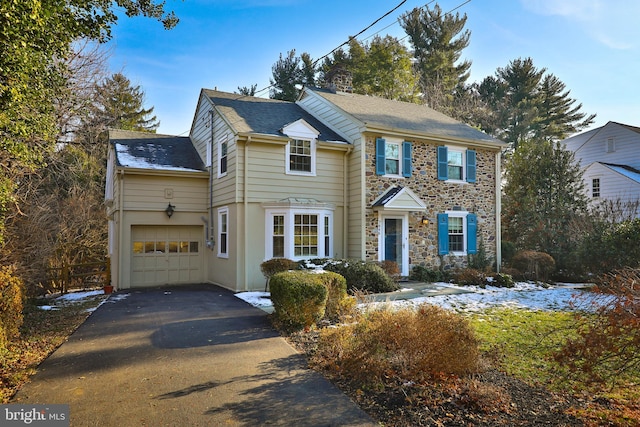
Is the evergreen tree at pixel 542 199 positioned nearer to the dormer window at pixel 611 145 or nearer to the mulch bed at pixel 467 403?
the dormer window at pixel 611 145

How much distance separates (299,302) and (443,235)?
8.98m

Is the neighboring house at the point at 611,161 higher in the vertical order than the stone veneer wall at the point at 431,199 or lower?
higher

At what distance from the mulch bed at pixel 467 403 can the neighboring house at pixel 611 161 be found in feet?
68.8

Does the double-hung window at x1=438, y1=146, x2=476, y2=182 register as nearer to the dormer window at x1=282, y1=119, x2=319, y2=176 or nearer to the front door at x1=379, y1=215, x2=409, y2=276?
the front door at x1=379, y1=215, x2=409, y2=276

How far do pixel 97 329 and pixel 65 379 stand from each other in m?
2.79

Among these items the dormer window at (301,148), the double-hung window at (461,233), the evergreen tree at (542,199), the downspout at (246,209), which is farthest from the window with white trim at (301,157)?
the evergreen tree at (542,199)

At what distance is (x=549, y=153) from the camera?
730 inches

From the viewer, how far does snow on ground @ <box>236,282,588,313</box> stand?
376 inches

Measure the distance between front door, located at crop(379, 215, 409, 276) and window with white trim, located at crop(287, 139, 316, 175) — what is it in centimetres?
325

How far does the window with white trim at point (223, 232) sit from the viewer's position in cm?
1268

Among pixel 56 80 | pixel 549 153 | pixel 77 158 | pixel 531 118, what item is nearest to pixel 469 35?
pixel 531 118

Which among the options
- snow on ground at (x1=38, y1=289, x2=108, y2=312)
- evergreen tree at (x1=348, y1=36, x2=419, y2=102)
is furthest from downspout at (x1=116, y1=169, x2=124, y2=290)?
evergreen tree at (x1=348, y1=36, x2=419, y2=102)

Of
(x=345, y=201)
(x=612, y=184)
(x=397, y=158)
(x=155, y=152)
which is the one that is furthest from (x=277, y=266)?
(x=612, y=184)

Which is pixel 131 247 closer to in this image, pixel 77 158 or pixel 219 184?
pixel 219 184
